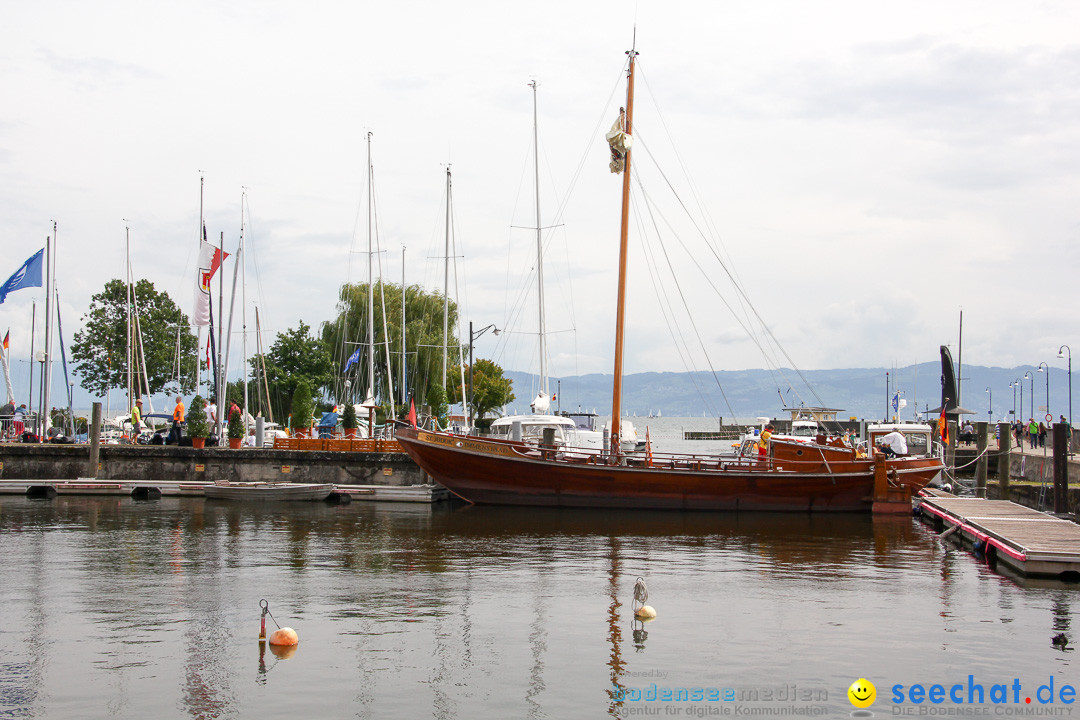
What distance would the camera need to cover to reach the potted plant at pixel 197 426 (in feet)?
106

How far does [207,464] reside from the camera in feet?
107

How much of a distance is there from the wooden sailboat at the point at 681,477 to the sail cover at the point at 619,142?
28.0ft

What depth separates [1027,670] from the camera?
11.1 meters

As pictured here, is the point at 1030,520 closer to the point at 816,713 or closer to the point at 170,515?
the point at 816,713

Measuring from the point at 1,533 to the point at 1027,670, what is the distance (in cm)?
2113

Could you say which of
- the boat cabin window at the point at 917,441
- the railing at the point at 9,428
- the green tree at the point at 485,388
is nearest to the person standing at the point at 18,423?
the railing at the point at 9,428

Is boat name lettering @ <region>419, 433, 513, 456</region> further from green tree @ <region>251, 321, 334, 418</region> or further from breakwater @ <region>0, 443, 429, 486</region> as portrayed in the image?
green tree @ <region>251, 321, 334, 418</region>

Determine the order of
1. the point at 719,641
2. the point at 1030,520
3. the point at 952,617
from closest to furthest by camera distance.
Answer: the point at 719,641 < the point at 952,617 < the point at 1030,520

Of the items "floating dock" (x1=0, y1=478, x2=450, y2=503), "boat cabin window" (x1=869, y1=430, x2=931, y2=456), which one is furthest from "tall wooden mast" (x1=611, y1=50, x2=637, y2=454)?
"boat cabin window" (x1=869, y1=430, x2=931, y2=456)

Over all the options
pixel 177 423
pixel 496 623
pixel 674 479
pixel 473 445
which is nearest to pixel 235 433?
pixel 177 423

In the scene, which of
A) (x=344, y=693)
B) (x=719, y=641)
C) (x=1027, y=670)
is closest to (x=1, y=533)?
(x=344, y=693)

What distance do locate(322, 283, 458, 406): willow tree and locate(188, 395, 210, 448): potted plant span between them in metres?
22.2

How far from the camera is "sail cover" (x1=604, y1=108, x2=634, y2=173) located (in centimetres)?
3072

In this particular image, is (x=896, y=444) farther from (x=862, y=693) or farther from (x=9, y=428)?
(x=9, y=428)
